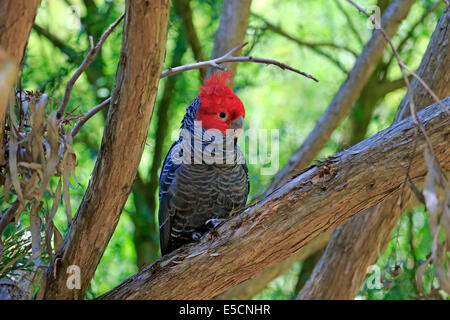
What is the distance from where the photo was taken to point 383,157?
5.88 ft

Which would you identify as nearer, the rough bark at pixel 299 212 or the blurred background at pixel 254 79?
the rough bark at pixel 299 212

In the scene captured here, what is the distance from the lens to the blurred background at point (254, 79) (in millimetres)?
3871

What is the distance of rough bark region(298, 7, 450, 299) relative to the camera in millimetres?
2621

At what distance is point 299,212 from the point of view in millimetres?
1804

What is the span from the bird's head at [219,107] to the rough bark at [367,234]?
1069 millimetres

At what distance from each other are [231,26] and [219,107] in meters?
1.12

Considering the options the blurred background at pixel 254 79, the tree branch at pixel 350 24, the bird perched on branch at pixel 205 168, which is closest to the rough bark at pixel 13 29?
the bird perched on branch at pixel 205 168

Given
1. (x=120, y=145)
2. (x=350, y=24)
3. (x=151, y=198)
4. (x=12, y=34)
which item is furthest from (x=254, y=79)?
(x=12, y=34)

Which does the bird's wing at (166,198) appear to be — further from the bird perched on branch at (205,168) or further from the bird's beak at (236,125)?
the bird's beak at (236,125)

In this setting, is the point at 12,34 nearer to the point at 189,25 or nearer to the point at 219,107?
the point at 219,107

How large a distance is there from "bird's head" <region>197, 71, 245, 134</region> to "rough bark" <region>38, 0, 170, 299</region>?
26.8 inches

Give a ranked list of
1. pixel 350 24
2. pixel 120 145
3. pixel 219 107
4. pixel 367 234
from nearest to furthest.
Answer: pixel 120 145 < pixel 219 107 < pixel 367 234 < pixel 350 24

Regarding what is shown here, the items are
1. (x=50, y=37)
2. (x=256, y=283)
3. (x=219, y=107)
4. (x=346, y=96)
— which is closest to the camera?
(x=219, y=107)

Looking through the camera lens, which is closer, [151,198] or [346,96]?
[346,96]
